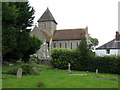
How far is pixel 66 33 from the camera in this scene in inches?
2012

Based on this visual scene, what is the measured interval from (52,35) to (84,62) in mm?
27567

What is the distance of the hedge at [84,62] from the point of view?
25.0 m

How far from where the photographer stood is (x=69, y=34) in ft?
165

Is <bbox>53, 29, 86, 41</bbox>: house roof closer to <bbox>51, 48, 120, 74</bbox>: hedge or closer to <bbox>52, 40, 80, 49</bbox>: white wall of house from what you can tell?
<bbox>52, 40, 80, 49</bbox>: white wall of house

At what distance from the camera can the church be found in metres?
45.9

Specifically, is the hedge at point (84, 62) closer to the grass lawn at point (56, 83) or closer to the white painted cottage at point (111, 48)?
the white painted cottage at point (111, 48)

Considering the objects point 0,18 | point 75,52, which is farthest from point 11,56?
point 75,52

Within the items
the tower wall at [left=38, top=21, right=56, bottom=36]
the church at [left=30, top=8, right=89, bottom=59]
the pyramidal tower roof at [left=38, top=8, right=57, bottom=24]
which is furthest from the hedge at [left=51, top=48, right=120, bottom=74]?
the pyramidal tower roof at [left=38, top=8, right=57, bottom=24]

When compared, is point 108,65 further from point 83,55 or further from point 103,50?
point 103,50

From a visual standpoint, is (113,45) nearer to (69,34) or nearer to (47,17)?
(69,34)

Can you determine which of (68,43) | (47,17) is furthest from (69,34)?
(47,17)

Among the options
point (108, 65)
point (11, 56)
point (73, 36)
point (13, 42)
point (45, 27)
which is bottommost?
point (108, 65)

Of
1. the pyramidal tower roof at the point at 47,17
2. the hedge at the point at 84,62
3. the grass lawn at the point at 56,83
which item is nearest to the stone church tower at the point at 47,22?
the pyramidal tower roof at the point at 47,17

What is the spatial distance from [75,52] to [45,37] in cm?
2088
